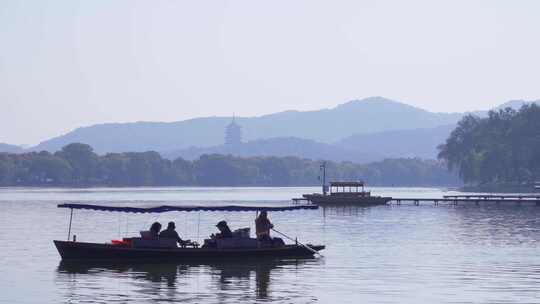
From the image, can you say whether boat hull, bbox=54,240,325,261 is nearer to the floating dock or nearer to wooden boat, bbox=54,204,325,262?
wooden boat, bbox=54,204,325,262

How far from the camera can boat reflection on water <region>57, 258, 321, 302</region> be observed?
43031 millimetres

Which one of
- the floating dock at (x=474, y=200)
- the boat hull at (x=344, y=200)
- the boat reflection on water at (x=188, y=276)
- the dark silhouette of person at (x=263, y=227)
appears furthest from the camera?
the boat hull at (x=344, y=200)

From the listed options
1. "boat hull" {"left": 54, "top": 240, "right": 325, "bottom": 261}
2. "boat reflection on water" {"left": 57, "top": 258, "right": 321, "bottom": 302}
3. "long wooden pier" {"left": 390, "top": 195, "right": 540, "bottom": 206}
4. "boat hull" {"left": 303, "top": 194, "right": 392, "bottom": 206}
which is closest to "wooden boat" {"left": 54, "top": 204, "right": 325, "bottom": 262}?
"boat hull" {"left": 54, "top": 240, "right": 325, "bottom": 261}

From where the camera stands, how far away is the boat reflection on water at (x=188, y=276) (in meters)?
43.0

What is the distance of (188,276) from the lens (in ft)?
162

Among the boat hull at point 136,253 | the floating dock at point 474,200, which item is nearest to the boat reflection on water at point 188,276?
the boat hull at point 136,253

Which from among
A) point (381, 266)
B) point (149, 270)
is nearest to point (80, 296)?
point (149, 270)

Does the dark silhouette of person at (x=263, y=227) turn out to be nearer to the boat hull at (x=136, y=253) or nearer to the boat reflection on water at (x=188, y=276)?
the boat reflection on water at (x=188, y=276)

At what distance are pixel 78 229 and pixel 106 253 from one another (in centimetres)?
4137

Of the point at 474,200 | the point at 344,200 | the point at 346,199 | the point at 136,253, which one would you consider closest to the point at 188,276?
the point at 136,253

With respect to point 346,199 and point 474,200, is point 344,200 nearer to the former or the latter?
point 346,199

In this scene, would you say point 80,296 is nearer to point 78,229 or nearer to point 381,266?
point 381,266

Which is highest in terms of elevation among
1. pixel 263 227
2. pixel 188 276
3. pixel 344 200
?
pixel 344 200

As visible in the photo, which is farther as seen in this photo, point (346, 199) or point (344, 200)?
point (346, 199)
